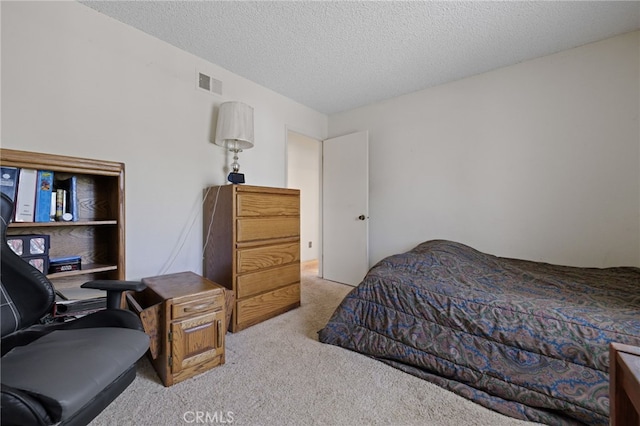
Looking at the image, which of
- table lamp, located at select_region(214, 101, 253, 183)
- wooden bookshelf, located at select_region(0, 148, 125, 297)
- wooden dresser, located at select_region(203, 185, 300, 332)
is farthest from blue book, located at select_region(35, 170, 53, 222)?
table lamp, located at select_region(214, 101, 253, 183)

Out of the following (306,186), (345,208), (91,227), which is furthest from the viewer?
(306,186)

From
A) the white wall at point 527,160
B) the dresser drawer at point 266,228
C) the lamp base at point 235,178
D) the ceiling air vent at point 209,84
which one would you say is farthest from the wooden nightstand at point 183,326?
the white wall at point 527,160

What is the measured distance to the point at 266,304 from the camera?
7.48ft

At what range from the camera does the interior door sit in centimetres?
330

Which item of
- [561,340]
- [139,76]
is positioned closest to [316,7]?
[139,76]

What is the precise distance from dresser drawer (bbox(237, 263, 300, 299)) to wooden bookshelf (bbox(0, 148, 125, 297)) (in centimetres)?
80

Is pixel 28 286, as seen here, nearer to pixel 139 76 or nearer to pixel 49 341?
pixel 49 341

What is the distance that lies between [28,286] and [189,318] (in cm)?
72

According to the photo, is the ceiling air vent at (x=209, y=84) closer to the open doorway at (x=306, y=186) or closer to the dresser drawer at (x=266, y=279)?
the dresser drawer at (x=266, y=279)

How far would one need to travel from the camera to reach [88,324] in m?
1.12

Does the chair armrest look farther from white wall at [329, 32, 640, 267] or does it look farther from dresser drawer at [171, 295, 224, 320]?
white wall at [329, 32, 640, 267]

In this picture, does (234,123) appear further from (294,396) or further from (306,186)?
(306,186)

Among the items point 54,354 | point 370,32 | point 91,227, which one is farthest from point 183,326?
point 370,32

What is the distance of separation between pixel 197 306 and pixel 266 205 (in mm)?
1004
